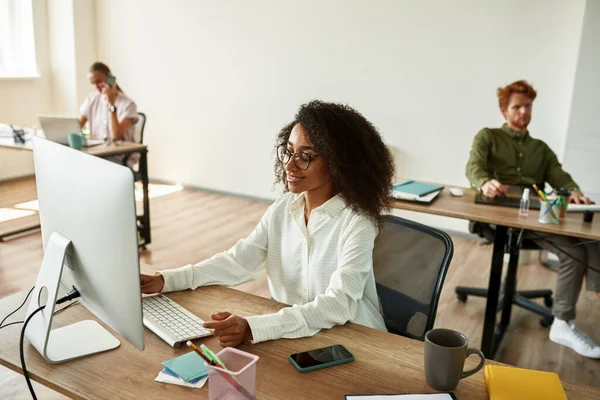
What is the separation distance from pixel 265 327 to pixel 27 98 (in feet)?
17.3

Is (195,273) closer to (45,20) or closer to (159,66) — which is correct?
Result: (159,66)

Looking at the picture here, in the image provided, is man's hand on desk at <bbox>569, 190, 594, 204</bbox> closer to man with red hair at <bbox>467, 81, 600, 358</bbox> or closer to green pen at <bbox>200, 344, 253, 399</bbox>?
man with red hair at <bbox>467, 81, 600, 358</bbox>

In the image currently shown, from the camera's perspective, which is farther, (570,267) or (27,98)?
(27,98)

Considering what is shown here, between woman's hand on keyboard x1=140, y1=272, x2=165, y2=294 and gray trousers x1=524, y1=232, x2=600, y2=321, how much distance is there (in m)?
2.03

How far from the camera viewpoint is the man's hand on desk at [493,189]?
275 centimetres

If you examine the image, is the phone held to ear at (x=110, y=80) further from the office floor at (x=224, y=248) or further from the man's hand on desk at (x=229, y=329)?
the man's hand on desk at (x=229, y=329)

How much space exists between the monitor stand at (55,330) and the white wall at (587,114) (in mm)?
3275

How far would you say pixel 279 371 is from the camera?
114 cm

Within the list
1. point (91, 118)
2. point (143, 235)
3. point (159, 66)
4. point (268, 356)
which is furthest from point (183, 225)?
point (268, 356)

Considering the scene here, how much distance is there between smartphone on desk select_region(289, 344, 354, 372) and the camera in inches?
45.4

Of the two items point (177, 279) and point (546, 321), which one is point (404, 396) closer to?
point (177, 279)

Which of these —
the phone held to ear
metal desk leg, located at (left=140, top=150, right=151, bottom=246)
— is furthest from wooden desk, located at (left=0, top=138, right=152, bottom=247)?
the phone held to ear

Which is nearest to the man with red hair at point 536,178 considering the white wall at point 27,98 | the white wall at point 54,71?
the white wall at point 54,71

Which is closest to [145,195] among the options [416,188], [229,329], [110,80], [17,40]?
[110,80]
